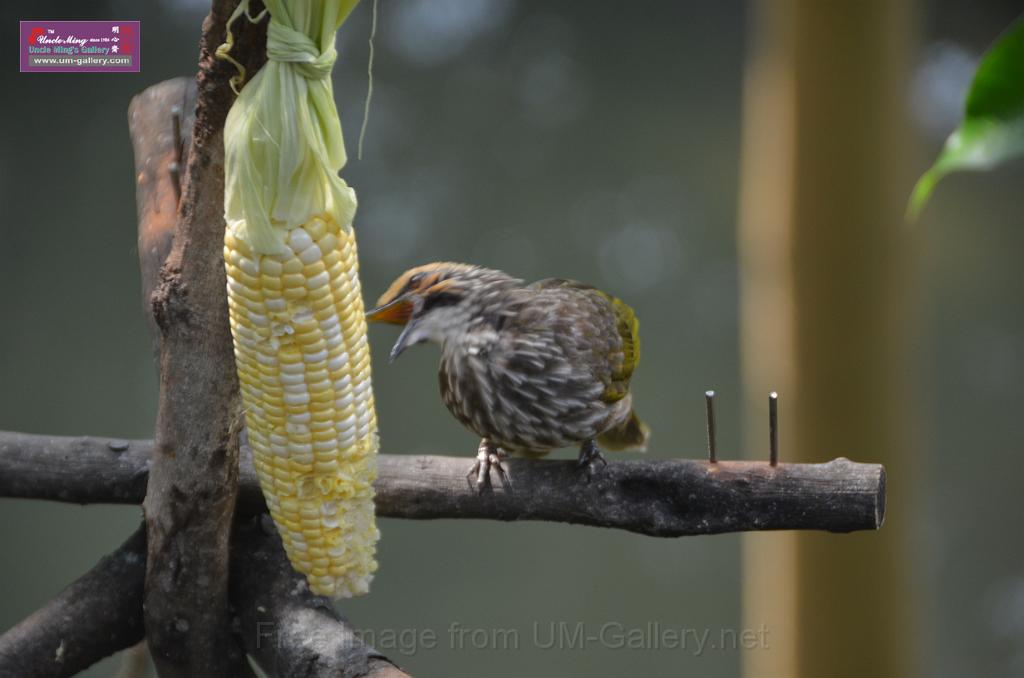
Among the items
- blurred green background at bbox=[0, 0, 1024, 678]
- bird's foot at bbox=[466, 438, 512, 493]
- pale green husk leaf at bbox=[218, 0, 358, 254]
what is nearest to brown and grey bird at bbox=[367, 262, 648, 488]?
bird's foot at bbox=[466, 438, 512, 493]

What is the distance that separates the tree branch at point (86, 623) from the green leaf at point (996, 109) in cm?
124

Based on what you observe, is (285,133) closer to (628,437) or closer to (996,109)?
(996,109)

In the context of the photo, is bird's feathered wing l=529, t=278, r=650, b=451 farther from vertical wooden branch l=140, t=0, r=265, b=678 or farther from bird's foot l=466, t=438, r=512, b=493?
vertical wooden branch l=140, t=0, r=265, b=678

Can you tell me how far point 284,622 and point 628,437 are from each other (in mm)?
641

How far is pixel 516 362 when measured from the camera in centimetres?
130

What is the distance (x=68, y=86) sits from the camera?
95.0 inches

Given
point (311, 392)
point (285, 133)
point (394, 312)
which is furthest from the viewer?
point (394, 312)

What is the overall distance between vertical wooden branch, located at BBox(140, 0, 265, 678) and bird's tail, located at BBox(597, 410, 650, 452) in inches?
24.9

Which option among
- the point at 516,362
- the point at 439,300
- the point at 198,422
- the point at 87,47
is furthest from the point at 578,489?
the point at 87,47

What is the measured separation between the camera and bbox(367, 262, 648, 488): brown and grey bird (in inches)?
49.5

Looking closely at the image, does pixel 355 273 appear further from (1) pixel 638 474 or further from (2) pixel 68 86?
(2) pixel 68 86

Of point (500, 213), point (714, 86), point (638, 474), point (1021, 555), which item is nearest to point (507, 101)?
point (500, 213)

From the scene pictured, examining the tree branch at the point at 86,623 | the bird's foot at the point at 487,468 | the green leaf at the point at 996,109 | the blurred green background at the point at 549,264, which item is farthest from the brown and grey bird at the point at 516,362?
the blurred green background at the point at 549,264

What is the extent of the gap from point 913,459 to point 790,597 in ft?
1.13
